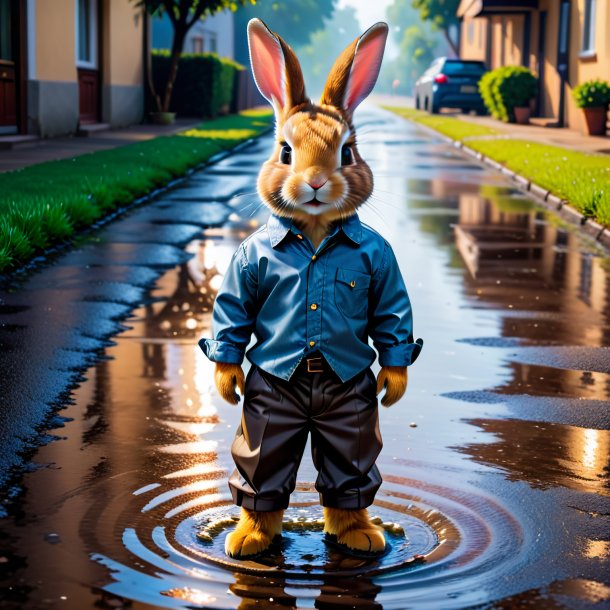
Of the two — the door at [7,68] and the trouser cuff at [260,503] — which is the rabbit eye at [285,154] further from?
the door at [7,68]

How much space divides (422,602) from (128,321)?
14.8ft

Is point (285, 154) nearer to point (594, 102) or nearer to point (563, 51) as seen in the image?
point (594, 102)

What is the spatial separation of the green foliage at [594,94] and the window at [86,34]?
1017 centimetres

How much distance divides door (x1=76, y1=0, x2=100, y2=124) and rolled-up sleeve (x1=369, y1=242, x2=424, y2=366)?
76.0 feet

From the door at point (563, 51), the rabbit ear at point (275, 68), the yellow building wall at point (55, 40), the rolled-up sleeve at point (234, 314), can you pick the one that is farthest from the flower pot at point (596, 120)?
the rolled-up sleeve at point (234, 314)

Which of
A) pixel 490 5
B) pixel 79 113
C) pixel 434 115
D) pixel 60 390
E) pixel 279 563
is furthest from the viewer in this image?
pixel 434 115

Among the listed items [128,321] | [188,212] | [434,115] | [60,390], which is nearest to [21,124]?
[188,212]

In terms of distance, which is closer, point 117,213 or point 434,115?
point 117,213

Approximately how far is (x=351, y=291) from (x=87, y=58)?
2454 cm

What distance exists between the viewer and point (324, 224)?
3.77m

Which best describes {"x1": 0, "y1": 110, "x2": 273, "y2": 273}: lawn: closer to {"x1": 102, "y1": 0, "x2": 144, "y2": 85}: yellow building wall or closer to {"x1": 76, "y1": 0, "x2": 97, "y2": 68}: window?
{"x1": 76, "y1": 0, "x2": 97, "y2": 68}: window

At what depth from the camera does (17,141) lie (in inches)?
810

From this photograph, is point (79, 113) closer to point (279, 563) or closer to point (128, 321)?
point (128, 321)

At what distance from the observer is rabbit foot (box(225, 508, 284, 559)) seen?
3760mm
